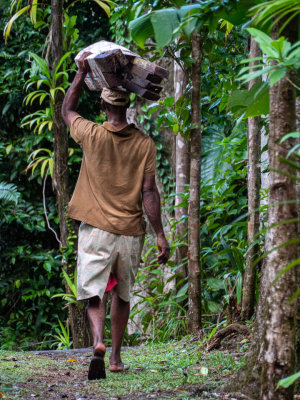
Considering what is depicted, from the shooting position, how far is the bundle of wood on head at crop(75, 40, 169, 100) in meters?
3.42

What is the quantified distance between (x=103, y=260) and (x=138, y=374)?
751 millimetres

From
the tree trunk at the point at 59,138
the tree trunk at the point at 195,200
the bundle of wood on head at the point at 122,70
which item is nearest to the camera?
the bundle of wood on head at the point at 122,70

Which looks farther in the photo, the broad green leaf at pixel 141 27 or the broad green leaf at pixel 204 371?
the broad green leaf at pixel 204 371

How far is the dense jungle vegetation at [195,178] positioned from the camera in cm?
206

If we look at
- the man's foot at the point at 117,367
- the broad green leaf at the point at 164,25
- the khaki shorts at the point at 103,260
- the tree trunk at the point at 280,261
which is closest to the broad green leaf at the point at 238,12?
the broad green leaf at the point at 164,25

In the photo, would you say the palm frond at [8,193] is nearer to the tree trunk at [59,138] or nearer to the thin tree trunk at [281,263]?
the tree trunk at [59,138]

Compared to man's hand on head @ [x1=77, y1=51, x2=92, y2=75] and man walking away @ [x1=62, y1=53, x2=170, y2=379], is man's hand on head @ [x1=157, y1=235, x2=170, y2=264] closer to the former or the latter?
man walking away @ [x1=62, y1=53, x2=170, y2=379]

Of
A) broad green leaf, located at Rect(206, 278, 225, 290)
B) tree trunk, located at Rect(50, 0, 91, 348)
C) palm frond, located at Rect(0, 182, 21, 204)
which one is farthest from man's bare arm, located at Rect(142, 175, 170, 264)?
palm frond, located at Rect(0, 182, 21, 204)

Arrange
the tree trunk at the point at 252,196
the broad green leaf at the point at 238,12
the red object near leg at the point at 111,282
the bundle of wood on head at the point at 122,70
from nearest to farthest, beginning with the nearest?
the broad green leaf at the point at 238,12 < the bundle of wood on head at the point at 122,70 < the red object near leg at the point at 111,282 < the tree trunk at the point at 252,196

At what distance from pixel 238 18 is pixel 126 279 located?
1.77 meters

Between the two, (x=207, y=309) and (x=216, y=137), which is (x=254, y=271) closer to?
(x=207, y=309)

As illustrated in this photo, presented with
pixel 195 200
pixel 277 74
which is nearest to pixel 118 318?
pixel 195 200

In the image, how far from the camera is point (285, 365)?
204 cm

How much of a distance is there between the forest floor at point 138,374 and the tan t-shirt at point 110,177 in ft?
3.05
